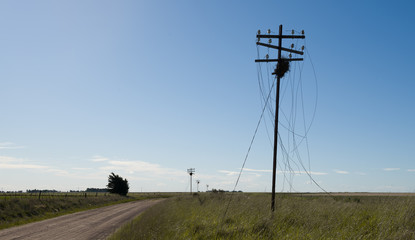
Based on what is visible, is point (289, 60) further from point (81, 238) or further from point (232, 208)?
point (81, 238)

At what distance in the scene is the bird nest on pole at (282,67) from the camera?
17078 mm

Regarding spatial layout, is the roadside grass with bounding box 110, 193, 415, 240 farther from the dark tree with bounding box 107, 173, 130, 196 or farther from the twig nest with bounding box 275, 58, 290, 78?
the dark tree with bounding box 107, 173, 130, 196

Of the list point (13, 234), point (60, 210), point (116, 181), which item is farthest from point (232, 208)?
point (116, 181)

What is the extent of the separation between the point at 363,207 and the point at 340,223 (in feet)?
13.5

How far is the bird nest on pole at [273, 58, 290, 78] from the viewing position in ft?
56.0

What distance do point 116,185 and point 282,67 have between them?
246ft

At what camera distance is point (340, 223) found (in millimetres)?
11594

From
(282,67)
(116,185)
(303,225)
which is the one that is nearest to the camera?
(303,225)

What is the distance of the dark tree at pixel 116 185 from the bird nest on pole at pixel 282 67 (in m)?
74.1

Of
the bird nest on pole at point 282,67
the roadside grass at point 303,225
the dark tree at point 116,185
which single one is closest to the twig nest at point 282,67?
the bird nest on pole at point 282,67

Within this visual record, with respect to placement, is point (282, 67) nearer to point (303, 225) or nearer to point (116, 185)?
point (303, 225)

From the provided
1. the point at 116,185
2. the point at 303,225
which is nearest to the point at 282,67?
the point at 303,225

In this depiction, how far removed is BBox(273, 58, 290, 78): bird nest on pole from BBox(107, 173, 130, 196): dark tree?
2918 inches

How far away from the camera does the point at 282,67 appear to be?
56.0 feet
